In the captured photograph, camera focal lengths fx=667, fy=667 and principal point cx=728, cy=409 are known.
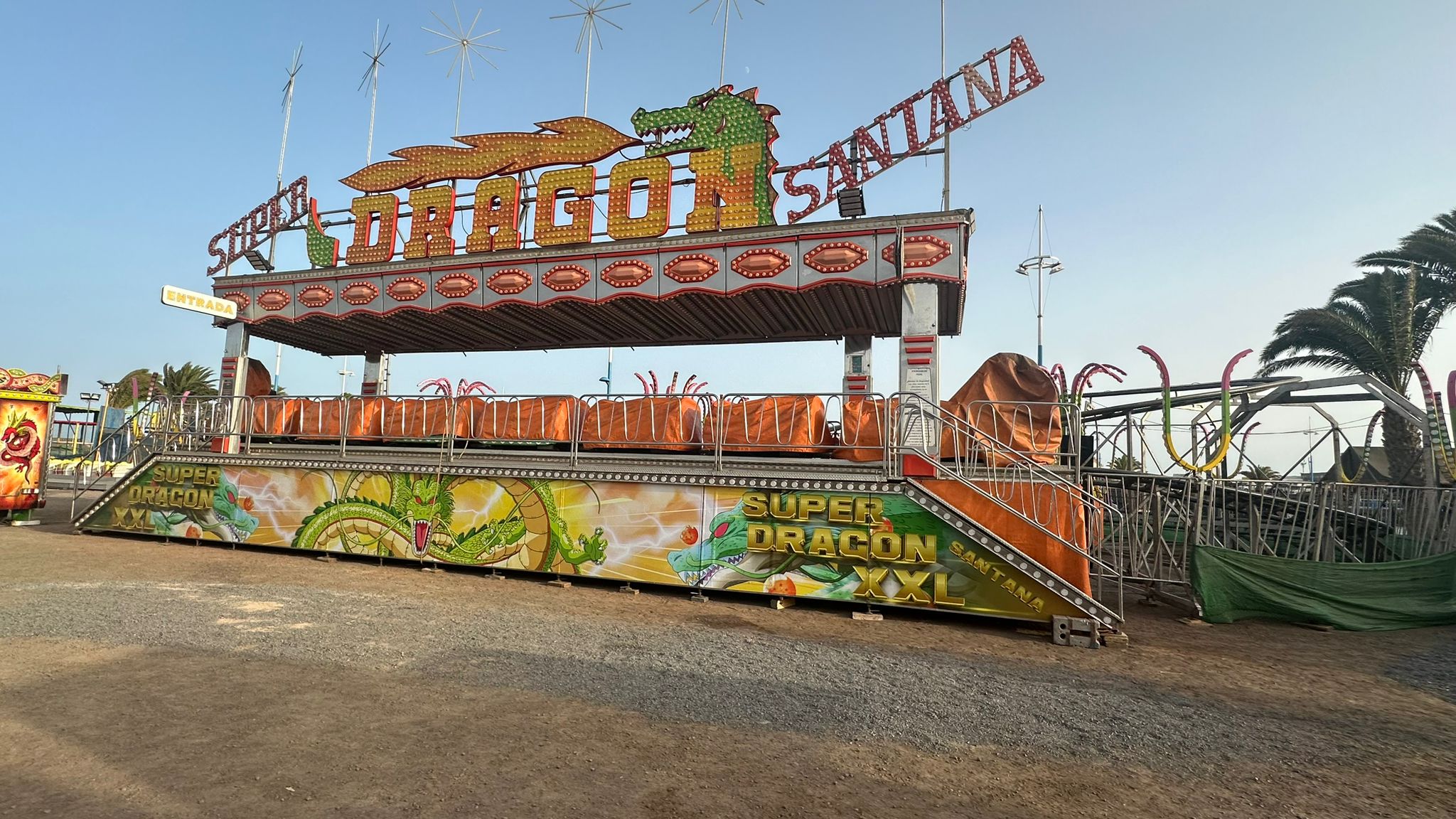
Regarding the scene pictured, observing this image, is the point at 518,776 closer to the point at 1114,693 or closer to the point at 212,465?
the point at 1114,693

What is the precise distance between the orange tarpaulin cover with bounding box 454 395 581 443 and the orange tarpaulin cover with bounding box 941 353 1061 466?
639cm

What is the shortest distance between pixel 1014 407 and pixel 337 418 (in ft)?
40.8

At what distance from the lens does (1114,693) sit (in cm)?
610

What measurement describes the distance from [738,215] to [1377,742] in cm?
1053

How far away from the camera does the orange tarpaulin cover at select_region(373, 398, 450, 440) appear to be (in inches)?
491

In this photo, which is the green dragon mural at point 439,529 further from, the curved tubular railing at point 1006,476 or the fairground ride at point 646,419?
the curved tubular railing at point 1006,476

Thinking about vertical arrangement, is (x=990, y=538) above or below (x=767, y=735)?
above

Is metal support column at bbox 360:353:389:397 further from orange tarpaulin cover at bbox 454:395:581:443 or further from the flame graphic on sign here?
orange tarpaulin cover at bbox 454:395:581:443

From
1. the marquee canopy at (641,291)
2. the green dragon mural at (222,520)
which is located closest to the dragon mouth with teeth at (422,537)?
the green dragon mural at (222,520)

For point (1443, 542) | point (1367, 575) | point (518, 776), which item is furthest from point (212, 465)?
point (1443, 542)

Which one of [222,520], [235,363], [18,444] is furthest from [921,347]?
[18,444]

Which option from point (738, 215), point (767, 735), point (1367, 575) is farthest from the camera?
point (738, 215)

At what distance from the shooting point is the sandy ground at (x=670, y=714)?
3869 millimetres

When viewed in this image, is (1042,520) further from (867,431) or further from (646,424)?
(646,424)
